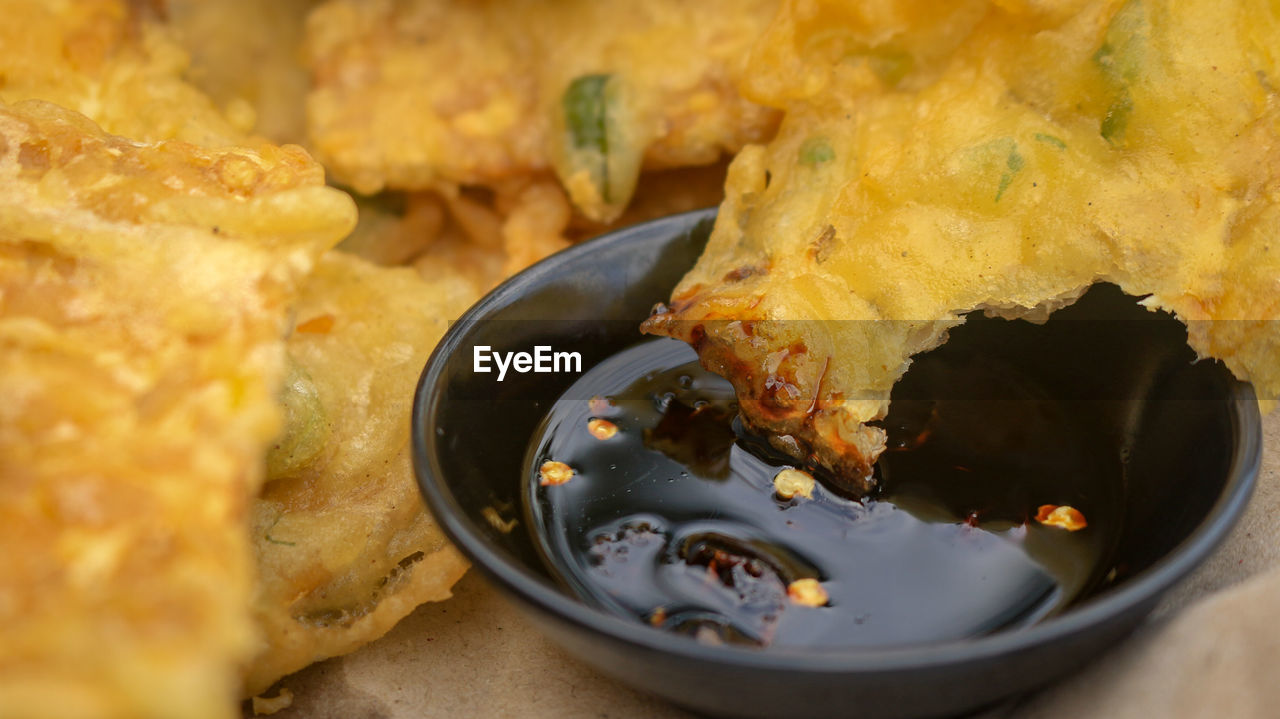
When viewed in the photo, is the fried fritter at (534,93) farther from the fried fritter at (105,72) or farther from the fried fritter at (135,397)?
the fried fritter at (135,397)

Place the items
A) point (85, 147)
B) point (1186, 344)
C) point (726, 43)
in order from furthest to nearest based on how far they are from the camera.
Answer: point (726, 43), point (1186, 344), point (85, 147)

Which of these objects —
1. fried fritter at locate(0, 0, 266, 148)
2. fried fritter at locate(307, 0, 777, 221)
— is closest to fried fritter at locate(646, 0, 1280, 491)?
A: fried fritter at locate(307, 0, 777, 221)

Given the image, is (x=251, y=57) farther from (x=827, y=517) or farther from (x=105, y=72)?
(x=827, y=517)

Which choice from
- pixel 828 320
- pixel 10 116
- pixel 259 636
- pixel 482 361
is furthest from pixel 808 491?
pixel 10 116

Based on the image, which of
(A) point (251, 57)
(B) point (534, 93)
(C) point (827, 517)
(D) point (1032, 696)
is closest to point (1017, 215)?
(C) point (827, 517)

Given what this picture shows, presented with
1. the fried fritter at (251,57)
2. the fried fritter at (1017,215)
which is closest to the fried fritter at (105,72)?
the fried fritter at (251,57)

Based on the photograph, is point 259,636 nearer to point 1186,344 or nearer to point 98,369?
point 98,369
